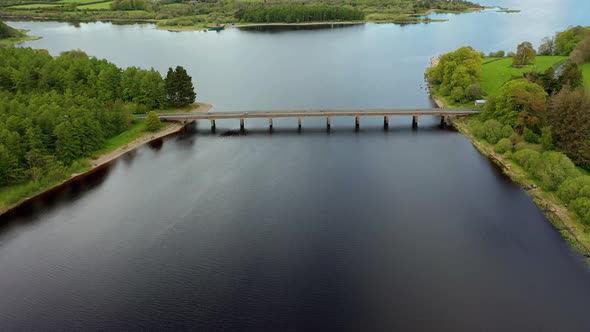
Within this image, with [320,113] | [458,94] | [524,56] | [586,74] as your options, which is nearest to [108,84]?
[320,113]

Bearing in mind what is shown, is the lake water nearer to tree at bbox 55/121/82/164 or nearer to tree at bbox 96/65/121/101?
tree at bbox 55/121/82/164

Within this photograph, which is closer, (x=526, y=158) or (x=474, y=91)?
(x=526, y=158)

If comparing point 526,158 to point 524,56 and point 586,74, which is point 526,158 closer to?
point 586,74

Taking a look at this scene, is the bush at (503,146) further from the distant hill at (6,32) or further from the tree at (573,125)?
the distant hill at (6,32)

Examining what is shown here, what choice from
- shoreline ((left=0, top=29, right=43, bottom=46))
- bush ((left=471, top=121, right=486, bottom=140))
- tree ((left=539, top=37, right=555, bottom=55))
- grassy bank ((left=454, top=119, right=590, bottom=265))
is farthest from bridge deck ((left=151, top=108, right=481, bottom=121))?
shoreline ((left=0, top=29, right=43, bottom=46))

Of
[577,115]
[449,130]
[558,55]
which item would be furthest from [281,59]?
[577,115]
